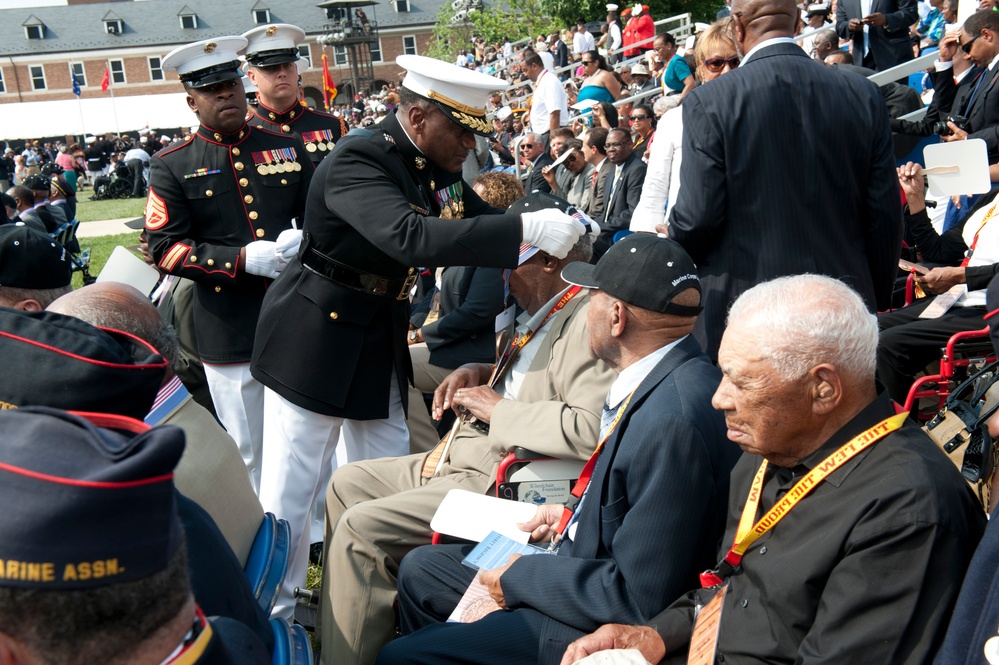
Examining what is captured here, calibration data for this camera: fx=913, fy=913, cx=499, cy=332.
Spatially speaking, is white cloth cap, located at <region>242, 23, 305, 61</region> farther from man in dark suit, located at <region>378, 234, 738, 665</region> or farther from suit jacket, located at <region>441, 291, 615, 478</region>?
man in dark suit, located at <region>378, 234, 738, 665</region>

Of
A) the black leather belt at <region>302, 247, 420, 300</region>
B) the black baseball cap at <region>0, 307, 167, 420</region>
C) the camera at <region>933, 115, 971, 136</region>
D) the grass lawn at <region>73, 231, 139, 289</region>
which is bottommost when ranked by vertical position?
the grass lawn at <region>73, 231, 139, 289</region>

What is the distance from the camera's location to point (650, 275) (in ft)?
9.18

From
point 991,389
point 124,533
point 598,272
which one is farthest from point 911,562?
point 991,389

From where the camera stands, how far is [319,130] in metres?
5.76

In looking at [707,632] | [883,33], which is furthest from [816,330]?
[883,33]

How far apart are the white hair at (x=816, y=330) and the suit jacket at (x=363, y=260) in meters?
1.26

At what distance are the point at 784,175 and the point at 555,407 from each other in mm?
1158

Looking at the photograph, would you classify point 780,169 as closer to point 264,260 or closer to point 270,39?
point 264,260

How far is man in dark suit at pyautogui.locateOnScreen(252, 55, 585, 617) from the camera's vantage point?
3277 millimetres

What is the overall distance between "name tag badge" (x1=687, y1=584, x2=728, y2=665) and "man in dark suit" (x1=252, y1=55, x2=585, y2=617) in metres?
1.46

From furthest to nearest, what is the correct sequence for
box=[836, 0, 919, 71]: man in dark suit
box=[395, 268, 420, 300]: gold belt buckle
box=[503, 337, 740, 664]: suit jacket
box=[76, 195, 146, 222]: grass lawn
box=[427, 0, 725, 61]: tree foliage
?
box=[427, 0, 725, 61]: tree foliage, box=[76, 195, 146, 222]: grass lawn, box=[836, 0, 919, 71]: man in dark suit, box=[395, 268, 420, 300]: gold belt buckle, box=[503, 337, 740, 664]: suit jacket

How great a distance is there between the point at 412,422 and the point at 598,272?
2240 mm

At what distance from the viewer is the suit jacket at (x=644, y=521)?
245 cm

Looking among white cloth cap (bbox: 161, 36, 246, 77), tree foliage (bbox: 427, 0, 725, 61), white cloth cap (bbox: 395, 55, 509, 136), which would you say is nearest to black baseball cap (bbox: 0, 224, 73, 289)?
white cloth cap (bbox: 161, 36, 246, 77)
